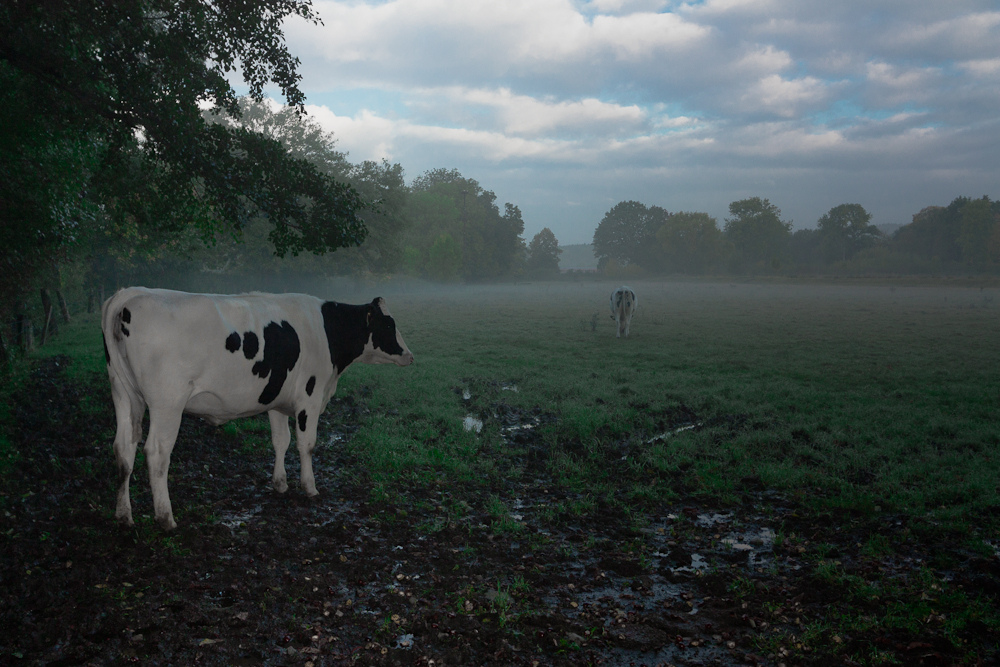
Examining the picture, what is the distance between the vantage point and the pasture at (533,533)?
14.7 ft

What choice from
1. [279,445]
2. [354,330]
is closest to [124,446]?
[279,445]

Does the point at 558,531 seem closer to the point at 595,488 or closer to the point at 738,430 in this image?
the point at 595,488

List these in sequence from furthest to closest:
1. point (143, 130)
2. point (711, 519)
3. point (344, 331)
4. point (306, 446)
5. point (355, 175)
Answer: point (355, 175), point (143, 130), point (344, 331), point (306, 446), point (711, 519)

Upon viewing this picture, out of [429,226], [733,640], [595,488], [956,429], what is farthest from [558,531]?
[429,226]

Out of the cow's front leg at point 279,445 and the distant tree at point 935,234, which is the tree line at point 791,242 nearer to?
the distant tree at point 935,234

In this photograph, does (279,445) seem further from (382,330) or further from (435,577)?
(435,577)

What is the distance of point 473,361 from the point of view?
18375mm

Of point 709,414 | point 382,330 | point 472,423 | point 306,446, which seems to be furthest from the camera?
point 709,414

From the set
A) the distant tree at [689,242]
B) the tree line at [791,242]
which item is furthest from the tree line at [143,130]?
the distant tree at [689,242]

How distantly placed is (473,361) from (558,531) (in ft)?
38.7

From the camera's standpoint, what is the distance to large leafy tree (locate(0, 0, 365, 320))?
28.9 ft

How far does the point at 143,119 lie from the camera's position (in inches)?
360

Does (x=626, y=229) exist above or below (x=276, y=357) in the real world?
above

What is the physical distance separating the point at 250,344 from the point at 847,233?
133602 mm
